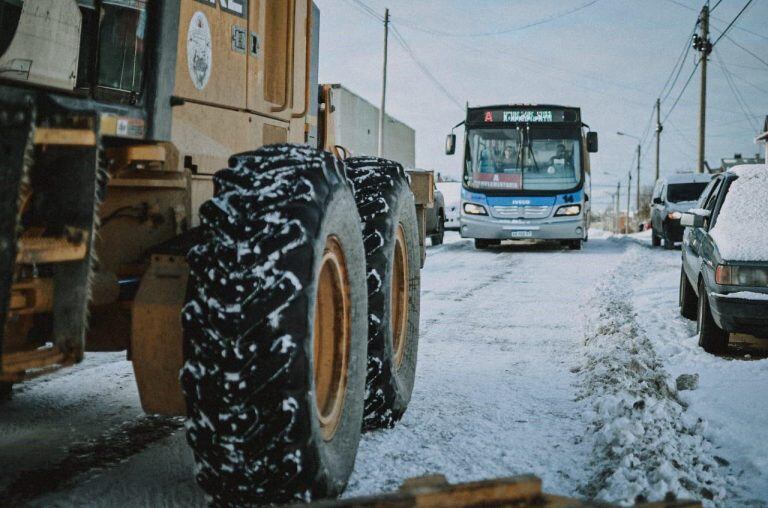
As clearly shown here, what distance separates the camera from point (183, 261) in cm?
310

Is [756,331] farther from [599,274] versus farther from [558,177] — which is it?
[558,177]

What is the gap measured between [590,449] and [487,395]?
1.25m

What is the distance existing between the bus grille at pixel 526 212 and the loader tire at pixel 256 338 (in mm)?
16585

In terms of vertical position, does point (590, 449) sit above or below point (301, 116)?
below

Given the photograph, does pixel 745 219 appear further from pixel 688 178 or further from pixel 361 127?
pixel 361 127

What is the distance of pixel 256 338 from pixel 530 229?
55.4 ft

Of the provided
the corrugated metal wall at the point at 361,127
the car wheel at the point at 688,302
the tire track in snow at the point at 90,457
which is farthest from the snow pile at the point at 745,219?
the corrugated metal wall at the point at 361,127

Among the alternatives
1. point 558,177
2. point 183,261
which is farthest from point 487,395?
point 558,177

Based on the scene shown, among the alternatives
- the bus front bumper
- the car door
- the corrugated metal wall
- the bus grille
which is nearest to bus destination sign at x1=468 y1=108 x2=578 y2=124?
A: the bus grille

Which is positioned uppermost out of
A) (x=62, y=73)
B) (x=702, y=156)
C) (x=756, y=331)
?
(x=702, y=156)

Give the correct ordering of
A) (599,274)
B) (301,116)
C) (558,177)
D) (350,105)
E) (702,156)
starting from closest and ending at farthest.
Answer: (301,116) → (599,274) → (558,177) → (702,156) → (350,105)

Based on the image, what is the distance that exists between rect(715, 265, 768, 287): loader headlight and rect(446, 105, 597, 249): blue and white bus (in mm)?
12118

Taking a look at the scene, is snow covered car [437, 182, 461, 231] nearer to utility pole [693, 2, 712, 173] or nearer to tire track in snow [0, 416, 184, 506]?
utility pole [693, 2, 712, 173]

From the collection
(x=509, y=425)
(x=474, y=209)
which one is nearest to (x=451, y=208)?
(x=474, y=209)
